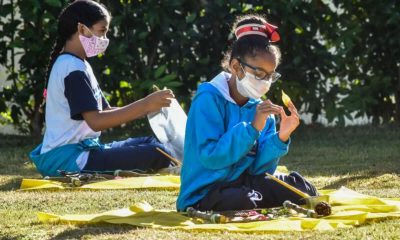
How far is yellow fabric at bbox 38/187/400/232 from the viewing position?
4590 mm

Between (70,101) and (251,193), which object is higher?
(70,101)

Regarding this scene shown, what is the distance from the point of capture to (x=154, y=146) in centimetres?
688

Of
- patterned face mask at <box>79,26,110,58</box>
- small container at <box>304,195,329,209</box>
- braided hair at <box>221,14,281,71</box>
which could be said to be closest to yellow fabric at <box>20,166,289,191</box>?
patterned face mask at <box>79,26,110,58</box>

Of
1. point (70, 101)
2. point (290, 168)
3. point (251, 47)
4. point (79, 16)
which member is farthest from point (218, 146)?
point (290, 168)

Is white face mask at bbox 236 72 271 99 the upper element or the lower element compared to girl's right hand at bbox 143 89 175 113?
upper

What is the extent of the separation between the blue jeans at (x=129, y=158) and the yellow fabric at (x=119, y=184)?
0.39 metres

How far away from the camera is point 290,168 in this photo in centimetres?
727

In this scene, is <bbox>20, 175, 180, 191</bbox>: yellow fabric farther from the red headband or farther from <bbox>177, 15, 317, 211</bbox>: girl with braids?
the red headband

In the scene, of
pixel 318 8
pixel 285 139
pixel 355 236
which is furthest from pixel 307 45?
pixel 355 236

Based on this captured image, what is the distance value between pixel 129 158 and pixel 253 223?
88.5 inches

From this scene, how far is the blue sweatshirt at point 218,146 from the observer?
483 cm

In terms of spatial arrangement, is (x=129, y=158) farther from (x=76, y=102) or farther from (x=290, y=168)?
(x=290, y=168)

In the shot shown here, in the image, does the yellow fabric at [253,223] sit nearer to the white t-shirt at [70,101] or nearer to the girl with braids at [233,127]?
the girl with braids at [233,127]

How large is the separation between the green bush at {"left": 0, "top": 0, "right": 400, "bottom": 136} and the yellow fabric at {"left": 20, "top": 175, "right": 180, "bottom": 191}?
2163 mm
